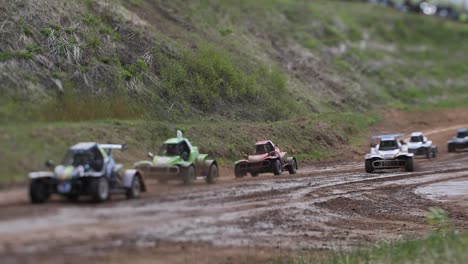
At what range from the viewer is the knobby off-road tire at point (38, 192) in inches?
560

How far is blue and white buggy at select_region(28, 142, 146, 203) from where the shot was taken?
1455cm

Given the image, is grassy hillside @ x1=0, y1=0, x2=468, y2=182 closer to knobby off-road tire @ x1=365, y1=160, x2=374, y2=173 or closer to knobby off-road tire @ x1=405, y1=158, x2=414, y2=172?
knobby off-road tire @ x1=365, y1=160, x2=374, y2=173

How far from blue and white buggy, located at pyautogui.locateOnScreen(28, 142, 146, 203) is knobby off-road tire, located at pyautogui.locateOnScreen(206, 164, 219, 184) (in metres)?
3.26

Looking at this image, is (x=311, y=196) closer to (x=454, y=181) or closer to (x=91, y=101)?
(x=91, y=101)

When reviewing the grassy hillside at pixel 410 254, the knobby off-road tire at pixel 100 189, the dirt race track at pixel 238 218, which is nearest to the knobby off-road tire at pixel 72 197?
the dirt race track at pixel 238 218

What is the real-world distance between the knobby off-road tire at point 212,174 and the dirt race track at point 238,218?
24 centimetres

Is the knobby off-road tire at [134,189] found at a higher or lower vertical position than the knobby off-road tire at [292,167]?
lower

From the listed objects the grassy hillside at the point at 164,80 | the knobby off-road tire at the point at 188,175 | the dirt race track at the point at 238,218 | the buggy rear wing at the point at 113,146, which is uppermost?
the grassy hillside at the point at 164,80

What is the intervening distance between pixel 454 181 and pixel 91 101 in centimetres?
1903

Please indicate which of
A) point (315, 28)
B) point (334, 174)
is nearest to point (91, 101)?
point (334, 174)

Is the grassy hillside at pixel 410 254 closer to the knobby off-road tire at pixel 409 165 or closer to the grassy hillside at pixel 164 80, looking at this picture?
the grassy hillside at pixel 164 80

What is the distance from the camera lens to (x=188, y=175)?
18.7 metres

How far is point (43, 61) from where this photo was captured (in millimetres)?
20000

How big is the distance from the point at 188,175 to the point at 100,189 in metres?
3.89
